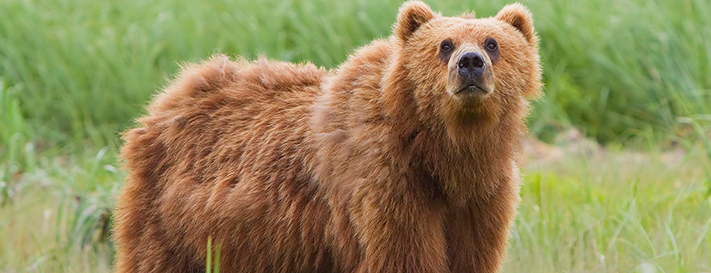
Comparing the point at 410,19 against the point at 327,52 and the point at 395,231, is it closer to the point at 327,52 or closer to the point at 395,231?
the point at 395,231

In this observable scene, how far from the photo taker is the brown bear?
305cm

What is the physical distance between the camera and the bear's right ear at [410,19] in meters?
3.21

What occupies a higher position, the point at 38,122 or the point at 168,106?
the point at 168,106

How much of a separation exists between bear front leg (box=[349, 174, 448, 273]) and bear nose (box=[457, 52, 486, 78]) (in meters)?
0.44

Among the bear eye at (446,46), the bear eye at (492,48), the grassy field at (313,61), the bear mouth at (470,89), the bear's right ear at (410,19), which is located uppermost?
the bear's right ear at (410,19)

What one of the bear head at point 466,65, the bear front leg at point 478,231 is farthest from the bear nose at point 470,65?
the bear front leg at point 478,231

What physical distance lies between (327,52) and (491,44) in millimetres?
4576

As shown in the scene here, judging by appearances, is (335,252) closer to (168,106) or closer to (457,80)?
(457,80)

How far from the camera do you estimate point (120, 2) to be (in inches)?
336

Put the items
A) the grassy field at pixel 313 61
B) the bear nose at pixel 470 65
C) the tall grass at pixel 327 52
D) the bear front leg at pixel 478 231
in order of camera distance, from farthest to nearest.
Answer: the tall grass at pixel 327 52, the grassy field at pixel 313 61, the bear front leg at pixel 478 231, the bear nose at pixel 470 65

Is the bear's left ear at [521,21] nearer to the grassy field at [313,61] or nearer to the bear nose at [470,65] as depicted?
the bear nose at [470,65]

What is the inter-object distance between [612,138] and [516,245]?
10.4 ft

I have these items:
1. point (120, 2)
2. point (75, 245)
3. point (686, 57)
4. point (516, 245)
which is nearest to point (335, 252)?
point (516, 245)

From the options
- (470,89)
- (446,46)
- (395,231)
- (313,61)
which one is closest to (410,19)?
(446,46)
